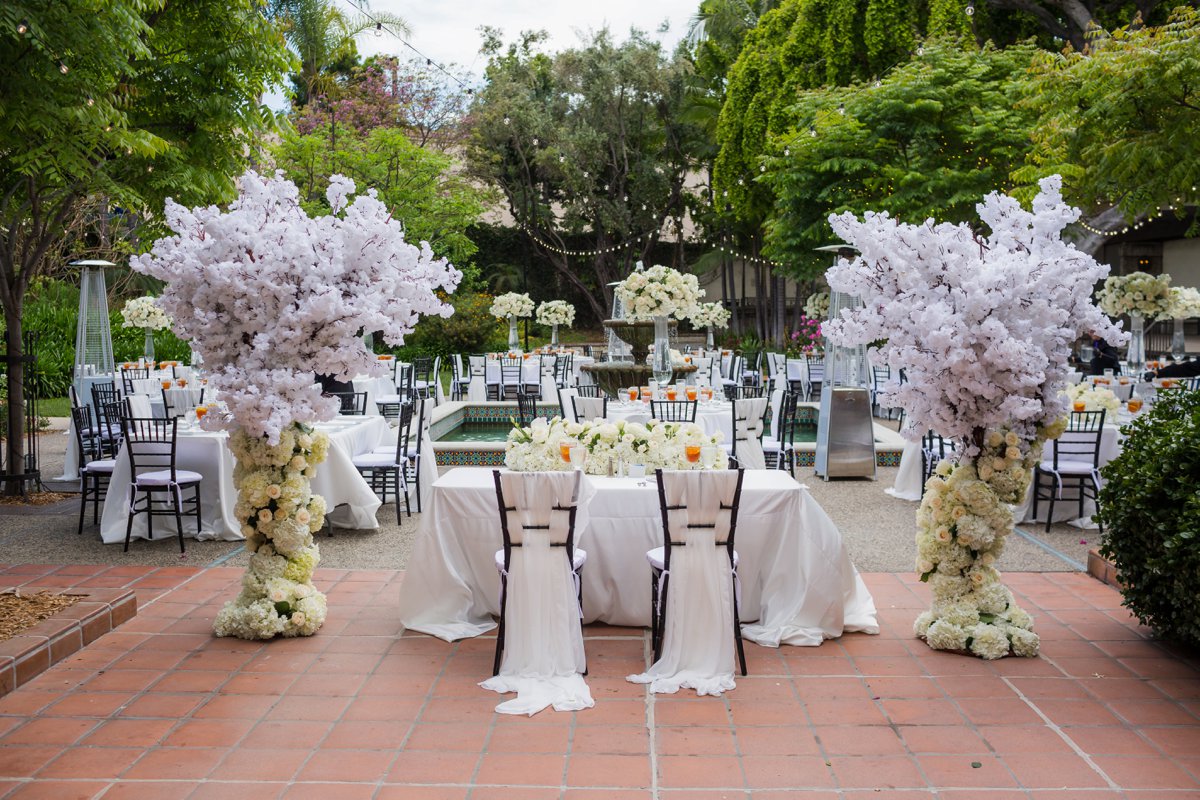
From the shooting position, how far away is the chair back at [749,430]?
882 cm

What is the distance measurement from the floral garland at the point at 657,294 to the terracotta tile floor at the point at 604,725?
5.34 m

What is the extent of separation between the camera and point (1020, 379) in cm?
438

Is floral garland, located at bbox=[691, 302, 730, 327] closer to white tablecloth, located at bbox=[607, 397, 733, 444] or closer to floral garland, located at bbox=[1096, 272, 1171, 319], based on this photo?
floral garland, located at bbox=[1096, 272, 1171, 319]

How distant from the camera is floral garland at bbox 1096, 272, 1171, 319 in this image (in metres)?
11.6

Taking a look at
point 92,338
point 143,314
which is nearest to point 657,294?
point 92,338

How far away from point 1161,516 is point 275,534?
13.5 ft

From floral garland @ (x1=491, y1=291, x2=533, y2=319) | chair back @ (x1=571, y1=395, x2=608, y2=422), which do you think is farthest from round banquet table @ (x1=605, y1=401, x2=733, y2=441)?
floral garland @ (x1=491, y1=291, x2=533, y2=319)

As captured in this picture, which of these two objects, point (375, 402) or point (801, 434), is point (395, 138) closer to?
point (375, 402)

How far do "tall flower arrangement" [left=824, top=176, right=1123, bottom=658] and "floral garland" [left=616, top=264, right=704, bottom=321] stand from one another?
5.34 m

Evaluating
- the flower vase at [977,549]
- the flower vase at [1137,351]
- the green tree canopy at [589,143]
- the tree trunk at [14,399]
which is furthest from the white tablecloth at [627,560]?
the green tree canopy at [589,143]

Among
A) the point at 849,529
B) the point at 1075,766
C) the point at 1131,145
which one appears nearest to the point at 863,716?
the point at 1075,766

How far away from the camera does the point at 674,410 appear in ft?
28.7

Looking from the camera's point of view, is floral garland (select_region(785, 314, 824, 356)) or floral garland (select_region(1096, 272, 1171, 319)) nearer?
floral garland (select_region(1096, 272, 1171, 319))

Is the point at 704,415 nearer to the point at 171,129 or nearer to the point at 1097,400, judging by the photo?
the point at 1097,400
